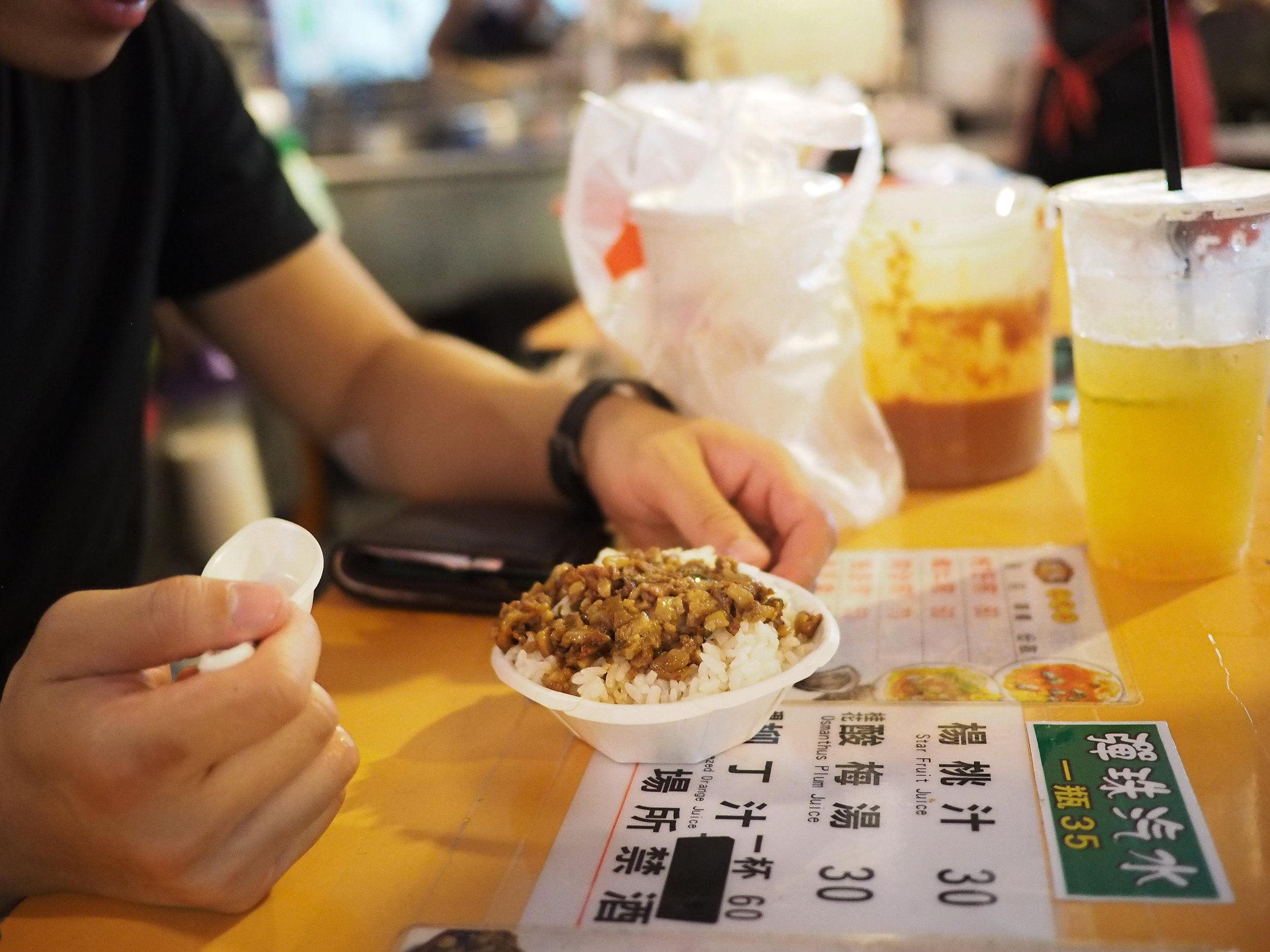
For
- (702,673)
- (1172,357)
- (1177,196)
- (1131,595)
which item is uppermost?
(1177,196)

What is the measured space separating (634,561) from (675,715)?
0.58ft

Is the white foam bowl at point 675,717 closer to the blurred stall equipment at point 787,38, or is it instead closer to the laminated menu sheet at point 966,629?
the laminated menu sheet at point 966,629

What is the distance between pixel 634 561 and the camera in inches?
37.3

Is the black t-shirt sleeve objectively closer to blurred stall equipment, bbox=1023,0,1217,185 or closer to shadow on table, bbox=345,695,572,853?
shadow on table, bbox=345,695,572,853

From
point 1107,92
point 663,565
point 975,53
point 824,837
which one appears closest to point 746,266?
point 663,565

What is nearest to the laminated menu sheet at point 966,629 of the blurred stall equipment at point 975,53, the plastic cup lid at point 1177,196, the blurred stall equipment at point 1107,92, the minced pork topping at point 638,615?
the minced pork topping at point 638,615

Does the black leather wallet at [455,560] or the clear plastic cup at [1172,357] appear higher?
the clear plastic cup at [1172,357]

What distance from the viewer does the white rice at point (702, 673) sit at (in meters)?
0.82

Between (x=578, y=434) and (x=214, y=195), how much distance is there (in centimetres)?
66

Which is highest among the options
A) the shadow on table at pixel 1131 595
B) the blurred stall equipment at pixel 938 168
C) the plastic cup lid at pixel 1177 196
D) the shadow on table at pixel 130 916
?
the plastic cup lid at pixel 1177 196

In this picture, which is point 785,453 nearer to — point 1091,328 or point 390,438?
point 1091,328

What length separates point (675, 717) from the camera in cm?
80

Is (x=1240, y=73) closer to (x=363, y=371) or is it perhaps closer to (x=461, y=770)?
(x=363, y=371)

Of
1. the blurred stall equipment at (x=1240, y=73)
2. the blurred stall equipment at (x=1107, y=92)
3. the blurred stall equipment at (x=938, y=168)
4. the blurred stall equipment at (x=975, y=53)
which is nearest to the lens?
the blurred stall equipment at (x=938, y=168)
